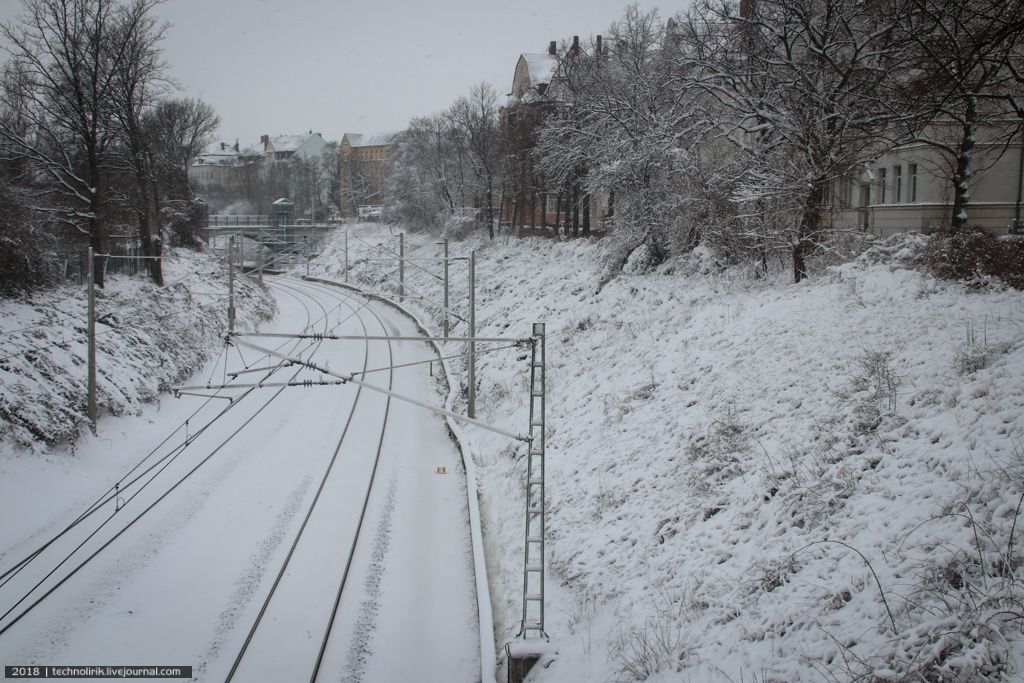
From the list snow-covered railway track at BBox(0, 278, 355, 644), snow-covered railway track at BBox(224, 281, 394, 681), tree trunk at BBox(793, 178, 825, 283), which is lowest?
snow-covered railway track at BBox(224, 281, 394, 681)

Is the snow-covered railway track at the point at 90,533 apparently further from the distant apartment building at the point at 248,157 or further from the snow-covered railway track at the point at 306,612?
the distant apartment building at the point at 248,157

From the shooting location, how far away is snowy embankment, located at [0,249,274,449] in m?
14.5

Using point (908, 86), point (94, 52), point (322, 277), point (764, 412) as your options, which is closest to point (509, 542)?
point (764, 412)

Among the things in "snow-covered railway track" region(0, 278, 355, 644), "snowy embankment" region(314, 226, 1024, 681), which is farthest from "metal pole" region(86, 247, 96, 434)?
"snowy embankment" region(314, 226, 1024, 681)

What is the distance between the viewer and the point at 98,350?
18.8 m

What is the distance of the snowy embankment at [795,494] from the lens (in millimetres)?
5570

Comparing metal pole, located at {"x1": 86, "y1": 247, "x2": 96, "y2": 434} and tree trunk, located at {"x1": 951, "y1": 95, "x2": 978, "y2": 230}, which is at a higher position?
tree trunk, located at {"x1": 951, "y1": 95, "x2": 978, "y2": 230}

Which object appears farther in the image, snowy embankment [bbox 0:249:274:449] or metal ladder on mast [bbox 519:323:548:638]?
snowy embankment [bbox 0:249:274:449]

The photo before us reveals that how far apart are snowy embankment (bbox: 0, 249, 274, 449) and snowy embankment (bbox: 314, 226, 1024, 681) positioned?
1061cm

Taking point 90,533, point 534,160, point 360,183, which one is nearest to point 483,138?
point 534,160

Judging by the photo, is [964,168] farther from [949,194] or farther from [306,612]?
[306,612]

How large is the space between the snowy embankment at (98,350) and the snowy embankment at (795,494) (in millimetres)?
10607

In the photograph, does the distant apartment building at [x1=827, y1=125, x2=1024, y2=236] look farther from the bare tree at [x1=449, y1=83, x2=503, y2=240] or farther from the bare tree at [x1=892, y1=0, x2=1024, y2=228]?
the bare tree at [x1=449, y1=83, x2=503, y2=240]

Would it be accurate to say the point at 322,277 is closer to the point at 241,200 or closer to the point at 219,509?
the point at 241,200
